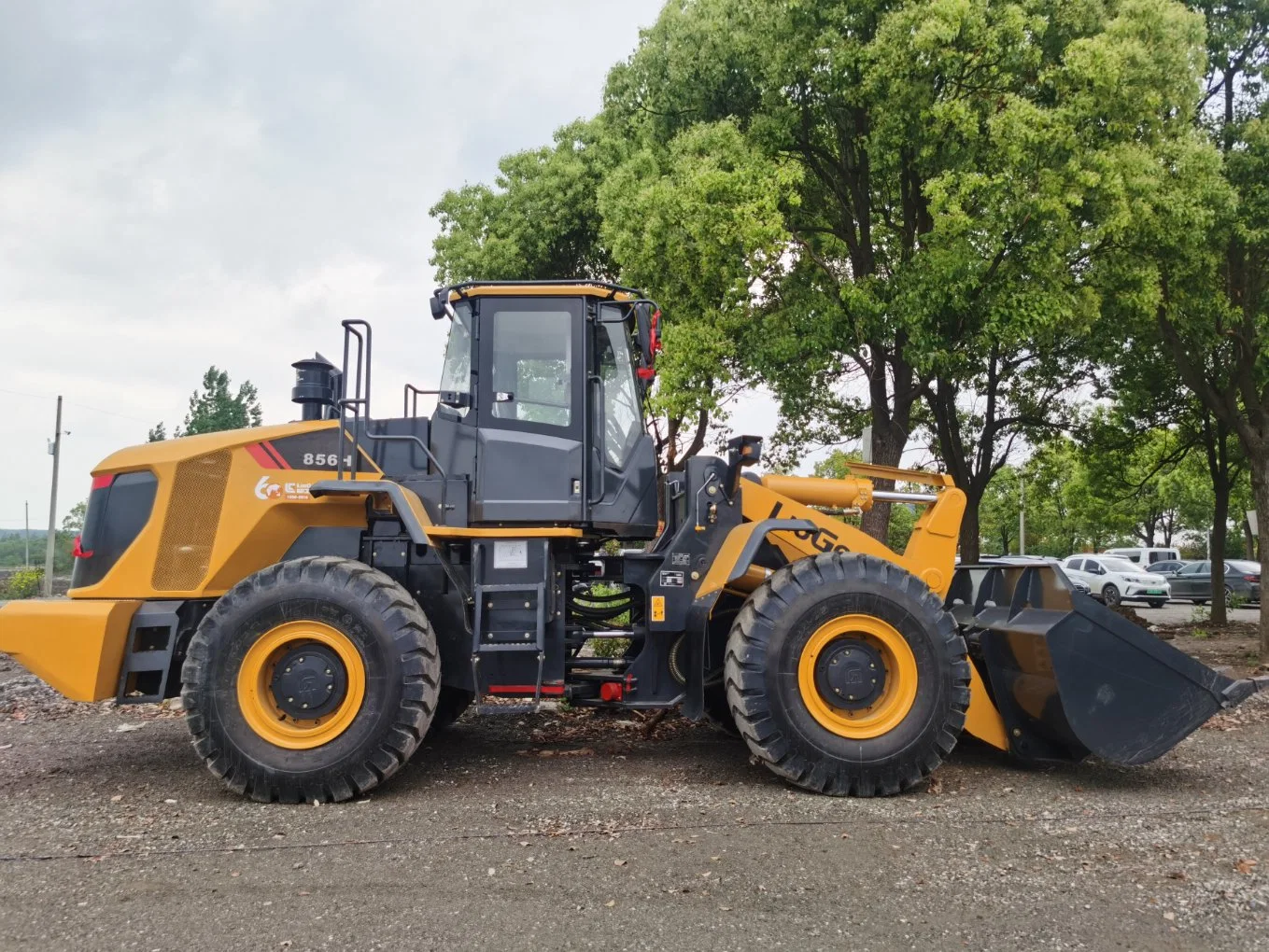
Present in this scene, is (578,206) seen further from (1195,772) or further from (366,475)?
(1195,772)

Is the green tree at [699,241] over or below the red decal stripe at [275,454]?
over

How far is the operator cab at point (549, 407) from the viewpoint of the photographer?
21.0 ft

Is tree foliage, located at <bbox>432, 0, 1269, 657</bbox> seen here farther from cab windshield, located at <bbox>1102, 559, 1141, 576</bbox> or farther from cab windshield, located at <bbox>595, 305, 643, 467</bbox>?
cab windshield, located at <bbox>1102, 559, 1141, 576</bbox>

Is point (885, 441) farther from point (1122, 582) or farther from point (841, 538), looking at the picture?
point (1122, 582)

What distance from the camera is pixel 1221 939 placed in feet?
12.3

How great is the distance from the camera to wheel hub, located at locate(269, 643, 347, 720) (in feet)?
19.1

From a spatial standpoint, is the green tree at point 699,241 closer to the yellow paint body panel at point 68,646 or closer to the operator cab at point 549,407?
the operator cab at point 549,407

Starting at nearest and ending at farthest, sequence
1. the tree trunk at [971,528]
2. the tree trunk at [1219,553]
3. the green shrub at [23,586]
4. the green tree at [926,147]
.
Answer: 1. the green tree at [926,147]
2. the tree trunk at [1219,553]
3. the tree trunk at [971,528]
4. the green shrub at [23,586]

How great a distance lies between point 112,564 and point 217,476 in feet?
2.95

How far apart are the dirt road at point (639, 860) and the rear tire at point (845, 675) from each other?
0.70 ft

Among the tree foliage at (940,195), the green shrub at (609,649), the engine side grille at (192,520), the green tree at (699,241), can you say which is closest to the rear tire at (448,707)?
the green shrub at (609,649)

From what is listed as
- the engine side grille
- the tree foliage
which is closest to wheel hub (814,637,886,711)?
the engine side grille

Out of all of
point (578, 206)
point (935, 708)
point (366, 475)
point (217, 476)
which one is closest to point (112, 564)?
point (217, 476)

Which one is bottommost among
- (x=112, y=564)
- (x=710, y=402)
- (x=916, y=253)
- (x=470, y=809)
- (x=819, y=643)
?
(x=470, y=809)
